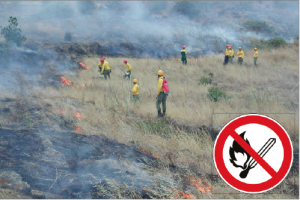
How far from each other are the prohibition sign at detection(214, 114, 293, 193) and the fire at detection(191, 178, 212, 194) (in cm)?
185

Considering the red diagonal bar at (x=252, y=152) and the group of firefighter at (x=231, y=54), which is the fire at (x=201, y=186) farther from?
the group of firefighter at (x=231, y=54)

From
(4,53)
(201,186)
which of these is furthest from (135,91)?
(4,53)

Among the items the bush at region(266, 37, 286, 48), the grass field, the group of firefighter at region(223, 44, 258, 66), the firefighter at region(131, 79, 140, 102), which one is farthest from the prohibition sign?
the bush at region(266, 37, 286, 48)

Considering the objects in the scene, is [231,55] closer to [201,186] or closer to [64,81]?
[64,81]

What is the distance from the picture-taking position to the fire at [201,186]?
17.3 ft

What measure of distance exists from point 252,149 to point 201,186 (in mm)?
2426

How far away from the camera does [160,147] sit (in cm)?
707

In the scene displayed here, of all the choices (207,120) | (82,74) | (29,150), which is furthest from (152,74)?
(29,150)

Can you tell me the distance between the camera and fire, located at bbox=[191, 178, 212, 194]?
17.3 ft

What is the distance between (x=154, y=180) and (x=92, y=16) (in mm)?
28549

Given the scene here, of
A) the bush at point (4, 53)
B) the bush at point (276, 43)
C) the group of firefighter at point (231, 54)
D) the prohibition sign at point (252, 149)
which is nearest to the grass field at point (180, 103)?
the group of firefighter at point (231, 54)

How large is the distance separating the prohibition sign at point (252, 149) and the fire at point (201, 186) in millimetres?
1849

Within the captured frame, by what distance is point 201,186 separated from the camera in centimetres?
540

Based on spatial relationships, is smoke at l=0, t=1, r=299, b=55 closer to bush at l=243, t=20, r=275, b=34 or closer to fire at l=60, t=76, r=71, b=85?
bush at l=243, t=20, r=275, b=34
